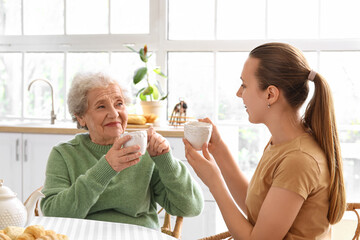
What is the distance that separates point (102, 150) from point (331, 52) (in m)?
2.25

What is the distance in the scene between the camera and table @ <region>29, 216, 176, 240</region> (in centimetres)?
149

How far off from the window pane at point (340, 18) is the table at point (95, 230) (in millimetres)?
2610

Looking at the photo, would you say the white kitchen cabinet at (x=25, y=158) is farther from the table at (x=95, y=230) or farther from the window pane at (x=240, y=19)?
the table at (x=95, y=230)

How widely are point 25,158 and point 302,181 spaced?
2374 mm

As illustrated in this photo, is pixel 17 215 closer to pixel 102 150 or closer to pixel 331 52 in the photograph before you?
pixel 102 150

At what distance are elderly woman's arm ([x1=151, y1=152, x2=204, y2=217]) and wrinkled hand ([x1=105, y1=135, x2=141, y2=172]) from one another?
0.20m

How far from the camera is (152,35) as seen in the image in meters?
3.87

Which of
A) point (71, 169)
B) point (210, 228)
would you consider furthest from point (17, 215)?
point (210, 228)

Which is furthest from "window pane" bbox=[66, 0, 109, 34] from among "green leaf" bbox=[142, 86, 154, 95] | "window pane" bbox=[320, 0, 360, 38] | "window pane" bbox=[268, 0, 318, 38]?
"window pane" bbox=[320, 0, 360, 38]

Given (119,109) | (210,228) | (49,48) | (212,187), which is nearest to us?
(212,187)

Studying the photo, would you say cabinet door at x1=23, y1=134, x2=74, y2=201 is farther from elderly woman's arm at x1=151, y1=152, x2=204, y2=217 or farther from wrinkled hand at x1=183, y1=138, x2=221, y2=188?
wrinkled hand at x1=183, y1=138, x2=221, y2=188

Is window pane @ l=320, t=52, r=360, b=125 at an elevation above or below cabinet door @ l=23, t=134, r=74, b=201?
above

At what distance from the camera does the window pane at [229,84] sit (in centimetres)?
378

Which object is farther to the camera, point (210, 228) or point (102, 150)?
point (210, 228)
